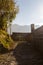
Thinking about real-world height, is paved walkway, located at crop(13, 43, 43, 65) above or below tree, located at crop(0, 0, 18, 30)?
below

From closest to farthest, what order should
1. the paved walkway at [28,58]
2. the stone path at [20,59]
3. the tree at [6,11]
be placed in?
the stone path at [20,59], the paved walkway at [28,58], the tree at [6,11]

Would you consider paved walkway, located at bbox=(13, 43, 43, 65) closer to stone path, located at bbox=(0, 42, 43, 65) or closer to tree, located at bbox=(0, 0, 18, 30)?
stone path, located at bbox=(0, 42, 43, 65)

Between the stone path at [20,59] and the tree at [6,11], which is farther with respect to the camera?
the tree at [6,11]

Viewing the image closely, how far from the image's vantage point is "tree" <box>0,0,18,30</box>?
16.6m

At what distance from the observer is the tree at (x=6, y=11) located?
54.6 ft

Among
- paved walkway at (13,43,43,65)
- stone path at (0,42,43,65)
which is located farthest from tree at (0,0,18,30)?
stone path at (0,42,43,65)

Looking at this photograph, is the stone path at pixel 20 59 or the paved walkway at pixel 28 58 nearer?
the stone path at pixel 20 59

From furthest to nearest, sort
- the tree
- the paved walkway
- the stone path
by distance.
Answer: the tree < the paved walkway < the stone path

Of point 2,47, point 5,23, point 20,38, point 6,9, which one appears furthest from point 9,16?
point 20,38

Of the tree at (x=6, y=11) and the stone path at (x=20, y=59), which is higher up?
the tree at (x=6, y=11)

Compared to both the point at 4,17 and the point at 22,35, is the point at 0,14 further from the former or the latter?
the point at 22,35

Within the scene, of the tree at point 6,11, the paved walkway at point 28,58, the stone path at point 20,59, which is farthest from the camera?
the tree at point 6,11

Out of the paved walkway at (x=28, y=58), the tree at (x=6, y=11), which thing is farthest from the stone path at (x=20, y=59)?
the tree at (x=6, y=11)

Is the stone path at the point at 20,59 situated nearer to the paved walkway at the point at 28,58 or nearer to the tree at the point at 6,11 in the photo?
the paved walkway at the point at 28,58
